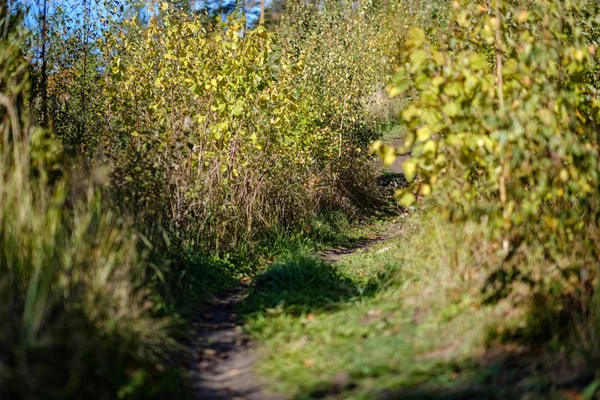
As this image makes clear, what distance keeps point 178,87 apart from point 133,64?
0.65 meters

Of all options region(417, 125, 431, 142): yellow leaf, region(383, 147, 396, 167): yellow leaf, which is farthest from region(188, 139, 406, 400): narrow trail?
region(417, 125, 431, 142): yellow leaf

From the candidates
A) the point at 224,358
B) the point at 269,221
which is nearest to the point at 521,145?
the point at 224,358

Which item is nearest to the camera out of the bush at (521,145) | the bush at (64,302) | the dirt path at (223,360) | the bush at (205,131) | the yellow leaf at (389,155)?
the bush at (64,302)

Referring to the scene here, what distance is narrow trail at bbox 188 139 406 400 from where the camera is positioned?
168 inches

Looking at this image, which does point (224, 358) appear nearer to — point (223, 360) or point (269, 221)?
point (223, 360)

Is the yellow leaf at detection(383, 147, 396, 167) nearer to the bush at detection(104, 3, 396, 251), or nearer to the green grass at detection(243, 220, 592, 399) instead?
the green grass at detection(243, 220, 592, 399)

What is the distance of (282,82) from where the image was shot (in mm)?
9914

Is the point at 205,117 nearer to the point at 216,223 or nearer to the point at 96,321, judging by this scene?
the point at 216,223

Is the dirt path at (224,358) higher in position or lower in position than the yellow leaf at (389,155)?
lower

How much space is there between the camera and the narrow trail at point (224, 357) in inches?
168

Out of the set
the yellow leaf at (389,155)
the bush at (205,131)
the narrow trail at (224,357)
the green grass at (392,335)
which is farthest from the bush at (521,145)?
the bush at (205,131)

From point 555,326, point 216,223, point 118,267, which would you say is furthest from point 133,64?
point 555,326

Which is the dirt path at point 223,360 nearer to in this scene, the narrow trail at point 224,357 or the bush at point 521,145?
the narrow trail at point 224,357

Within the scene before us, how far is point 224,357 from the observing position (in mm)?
4953
